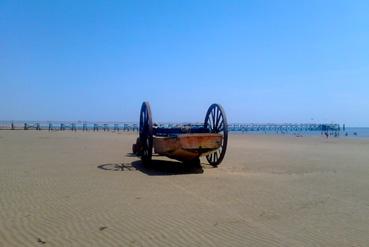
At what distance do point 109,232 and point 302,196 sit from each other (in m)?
5.03

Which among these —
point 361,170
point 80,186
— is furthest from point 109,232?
point 361,170

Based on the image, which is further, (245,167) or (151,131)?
(245,167)

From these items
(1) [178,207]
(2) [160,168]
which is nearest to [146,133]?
(2) [160,168]

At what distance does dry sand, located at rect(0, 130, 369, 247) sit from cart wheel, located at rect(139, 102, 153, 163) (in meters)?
0.81

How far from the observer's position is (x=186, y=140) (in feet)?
40.8

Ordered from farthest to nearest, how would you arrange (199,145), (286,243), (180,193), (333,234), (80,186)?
1. (199,145)
2. (80,186)
3. (180,193)
4. (333,234)
5. (286,243)

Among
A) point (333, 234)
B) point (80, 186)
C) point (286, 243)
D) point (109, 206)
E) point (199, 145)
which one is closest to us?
point (286, 243)

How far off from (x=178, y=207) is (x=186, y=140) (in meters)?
4.56

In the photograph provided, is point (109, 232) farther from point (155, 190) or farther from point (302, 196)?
point (302, 196)

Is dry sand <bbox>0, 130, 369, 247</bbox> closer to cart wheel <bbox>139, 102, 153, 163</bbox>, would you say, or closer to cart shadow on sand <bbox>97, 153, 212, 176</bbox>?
cart shadow on sand <bbox>97, 153, 212, 176</bbox>

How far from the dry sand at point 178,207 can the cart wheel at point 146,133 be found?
0.81m

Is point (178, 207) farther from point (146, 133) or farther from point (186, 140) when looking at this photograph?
point (146, 133)

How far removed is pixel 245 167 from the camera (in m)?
15.1

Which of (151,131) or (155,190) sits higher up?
(151,131)
